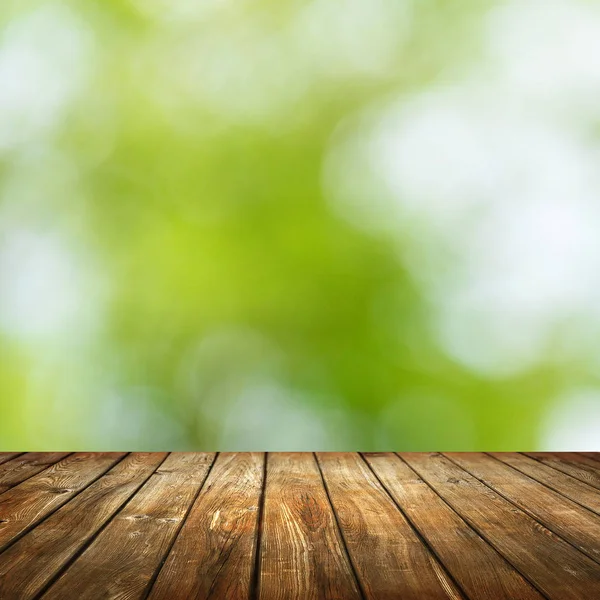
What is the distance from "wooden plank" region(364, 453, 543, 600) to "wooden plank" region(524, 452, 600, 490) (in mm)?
453

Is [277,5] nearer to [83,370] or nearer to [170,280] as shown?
[170,280]

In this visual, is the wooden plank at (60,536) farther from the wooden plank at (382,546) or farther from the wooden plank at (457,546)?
the wooden plank at (457,546)

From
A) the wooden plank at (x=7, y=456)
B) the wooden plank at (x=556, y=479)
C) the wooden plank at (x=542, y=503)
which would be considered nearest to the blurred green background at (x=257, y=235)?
the wooden plank at (x=7, y=456)

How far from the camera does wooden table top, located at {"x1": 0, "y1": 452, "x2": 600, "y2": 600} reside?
119 cm

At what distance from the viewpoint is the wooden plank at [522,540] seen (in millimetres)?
1200

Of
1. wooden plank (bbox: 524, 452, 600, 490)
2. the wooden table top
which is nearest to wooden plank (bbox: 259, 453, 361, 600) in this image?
the wooden table top

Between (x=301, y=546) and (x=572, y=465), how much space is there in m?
1.18

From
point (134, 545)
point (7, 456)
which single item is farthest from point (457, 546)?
point (7, 456)

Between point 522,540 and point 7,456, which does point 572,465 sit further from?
point 7,456

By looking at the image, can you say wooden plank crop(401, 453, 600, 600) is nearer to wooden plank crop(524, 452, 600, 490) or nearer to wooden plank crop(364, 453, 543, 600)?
wooden plank crop(364, 453, 543, 600)

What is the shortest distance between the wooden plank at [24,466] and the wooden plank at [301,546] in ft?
2.10

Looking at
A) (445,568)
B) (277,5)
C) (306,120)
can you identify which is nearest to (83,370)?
(306,120)

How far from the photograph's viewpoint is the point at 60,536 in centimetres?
143

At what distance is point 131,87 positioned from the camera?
8.18 feet
